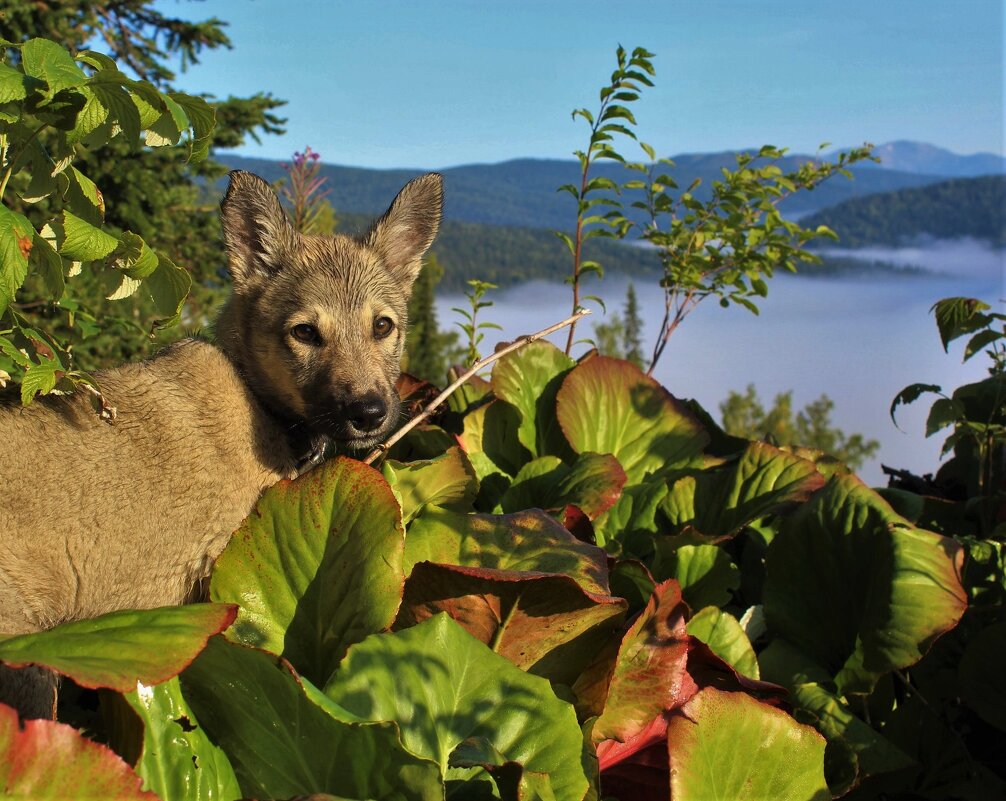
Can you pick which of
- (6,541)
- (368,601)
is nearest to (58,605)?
(6,541)

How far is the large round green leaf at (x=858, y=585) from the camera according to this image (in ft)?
8.79

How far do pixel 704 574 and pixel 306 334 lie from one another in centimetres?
211

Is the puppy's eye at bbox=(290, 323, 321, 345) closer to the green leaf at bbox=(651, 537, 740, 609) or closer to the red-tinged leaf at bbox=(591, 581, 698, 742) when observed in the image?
the green leaf at bbox=(651, 537, 740, 609)

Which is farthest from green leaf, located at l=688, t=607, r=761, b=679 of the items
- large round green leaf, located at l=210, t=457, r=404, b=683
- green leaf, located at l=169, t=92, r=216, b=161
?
green leaf, located at l=169, t=92, r=216, b=161

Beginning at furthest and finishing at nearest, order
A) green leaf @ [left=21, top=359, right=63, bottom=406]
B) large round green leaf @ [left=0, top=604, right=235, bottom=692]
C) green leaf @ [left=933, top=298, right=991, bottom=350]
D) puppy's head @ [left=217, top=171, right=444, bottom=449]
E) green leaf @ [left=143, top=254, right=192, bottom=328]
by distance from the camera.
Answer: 1. puppy's head @ [left=217, top=171, right=444, bottom=449]
2. green leaf @ [left=933, top=298, right=991, bottom=350]
3. green leaf @ [left=143, top=254, right=192, bottom=328]
4. green leaf @ [left=21, top=359, right=63, bottom=406]
5. large round green leaf @ [left=0, top=604, right=235, bottom=692]

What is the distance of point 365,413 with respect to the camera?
3.76 metres

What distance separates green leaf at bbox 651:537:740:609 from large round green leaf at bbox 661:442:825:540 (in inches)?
13.8

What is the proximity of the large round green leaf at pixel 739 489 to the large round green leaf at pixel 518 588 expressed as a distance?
105 cm

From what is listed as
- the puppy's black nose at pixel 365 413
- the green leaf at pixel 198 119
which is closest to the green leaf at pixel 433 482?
the puppy's black nose at pixel 365 413

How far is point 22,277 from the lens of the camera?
1914mm

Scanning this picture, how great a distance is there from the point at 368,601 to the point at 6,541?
1.33 m

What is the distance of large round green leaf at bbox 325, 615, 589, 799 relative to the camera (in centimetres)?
190

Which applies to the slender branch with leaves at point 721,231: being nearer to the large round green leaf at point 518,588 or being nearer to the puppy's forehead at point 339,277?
the puppy's forehead at point 339,277

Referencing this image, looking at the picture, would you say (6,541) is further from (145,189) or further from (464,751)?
(145,189)
